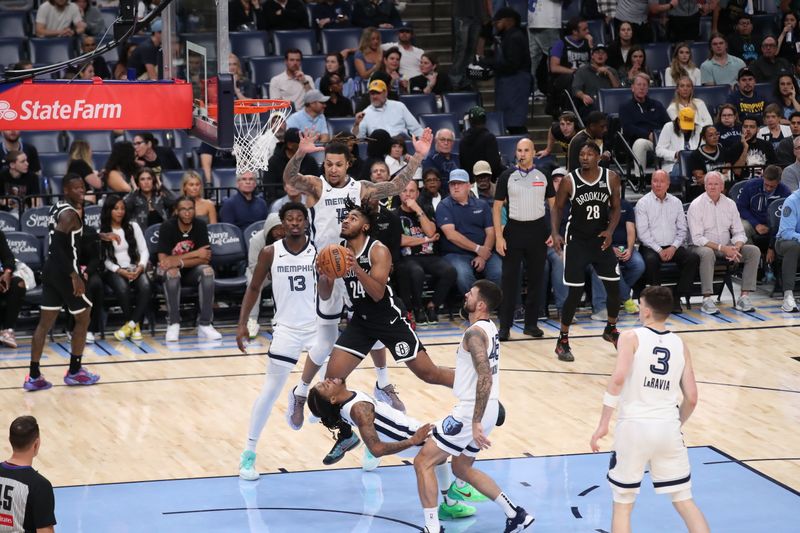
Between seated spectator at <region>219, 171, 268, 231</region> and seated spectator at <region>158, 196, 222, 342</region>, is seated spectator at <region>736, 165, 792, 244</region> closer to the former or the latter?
seated spectator at <region>219, 171, 268, 231</region>

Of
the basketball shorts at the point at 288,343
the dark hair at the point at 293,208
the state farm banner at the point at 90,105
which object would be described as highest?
the state farm banner at the point at 90,105

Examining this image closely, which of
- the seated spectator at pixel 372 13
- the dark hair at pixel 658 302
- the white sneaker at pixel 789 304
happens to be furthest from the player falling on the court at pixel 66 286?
the white sneaker at pixel 789 304

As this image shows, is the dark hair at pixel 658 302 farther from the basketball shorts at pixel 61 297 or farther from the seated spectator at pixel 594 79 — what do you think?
the seated spectator at pixel 594 79

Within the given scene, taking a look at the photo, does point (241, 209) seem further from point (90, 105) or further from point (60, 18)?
point (90, 105)

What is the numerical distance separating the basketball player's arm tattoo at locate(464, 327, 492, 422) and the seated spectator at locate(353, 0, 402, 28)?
35.5 feet

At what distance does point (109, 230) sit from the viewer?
13266 millimetres

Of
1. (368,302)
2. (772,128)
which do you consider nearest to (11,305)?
(368,302)

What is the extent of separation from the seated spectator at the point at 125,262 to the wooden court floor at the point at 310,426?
0.28 meters

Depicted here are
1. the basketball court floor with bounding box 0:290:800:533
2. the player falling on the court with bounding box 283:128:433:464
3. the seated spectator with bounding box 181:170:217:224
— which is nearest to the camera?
the basketball court floor with bounding box 0:290:800:533

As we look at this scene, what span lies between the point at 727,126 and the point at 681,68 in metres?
1.51

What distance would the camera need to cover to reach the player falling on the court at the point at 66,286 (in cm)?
1122

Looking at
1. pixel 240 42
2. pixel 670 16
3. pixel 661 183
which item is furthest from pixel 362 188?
pixel 670 16

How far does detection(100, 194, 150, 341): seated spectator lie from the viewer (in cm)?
1325

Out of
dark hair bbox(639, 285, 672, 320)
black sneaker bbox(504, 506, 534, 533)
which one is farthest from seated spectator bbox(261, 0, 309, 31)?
dark hair bbox(639, 285, 672, 320)
